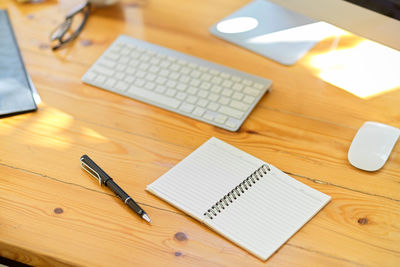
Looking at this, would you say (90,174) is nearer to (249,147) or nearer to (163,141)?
(163,141)

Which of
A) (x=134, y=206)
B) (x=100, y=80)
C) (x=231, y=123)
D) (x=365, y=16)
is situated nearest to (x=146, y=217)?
(x=134, y=206)

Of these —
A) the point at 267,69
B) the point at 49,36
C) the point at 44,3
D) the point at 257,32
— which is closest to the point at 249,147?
the point at 267,69

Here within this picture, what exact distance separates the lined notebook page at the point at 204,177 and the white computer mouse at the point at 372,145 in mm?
179

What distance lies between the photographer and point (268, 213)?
2.79ft

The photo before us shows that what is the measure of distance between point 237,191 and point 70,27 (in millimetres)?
688

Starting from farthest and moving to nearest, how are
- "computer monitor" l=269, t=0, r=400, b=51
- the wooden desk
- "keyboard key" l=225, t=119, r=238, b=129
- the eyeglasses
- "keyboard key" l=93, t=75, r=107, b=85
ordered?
the eyeglasses
"keyboard key" l=93, t=75, r=107, b=85
"keyboard key" l=225, t=119, r=238, b=129
"computer monitor" l=269, t=0, r=400, b=51
the wooden desk

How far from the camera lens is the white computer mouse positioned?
935mm

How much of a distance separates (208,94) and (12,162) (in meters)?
0.41

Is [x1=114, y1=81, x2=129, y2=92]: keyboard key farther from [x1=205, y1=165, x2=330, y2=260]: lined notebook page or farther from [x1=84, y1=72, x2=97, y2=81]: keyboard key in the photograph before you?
[x1=205, y1=165, x2=330, y2=260]: lined notebook page

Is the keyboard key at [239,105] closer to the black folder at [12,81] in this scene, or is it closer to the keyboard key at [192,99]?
the keyboard key at [192,99]

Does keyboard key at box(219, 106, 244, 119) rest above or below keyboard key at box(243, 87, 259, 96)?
below

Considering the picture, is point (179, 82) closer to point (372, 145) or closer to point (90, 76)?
point (90, 76)

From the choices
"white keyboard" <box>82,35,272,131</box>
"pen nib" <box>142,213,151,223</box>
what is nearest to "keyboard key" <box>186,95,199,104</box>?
"white keyboard" <box>82,35,272,131</box>

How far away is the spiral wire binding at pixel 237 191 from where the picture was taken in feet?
2.81
